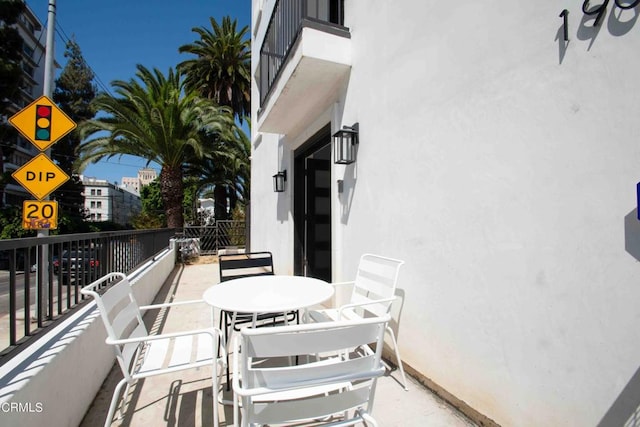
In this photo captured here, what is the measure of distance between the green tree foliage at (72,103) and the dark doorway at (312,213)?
23.3 metres

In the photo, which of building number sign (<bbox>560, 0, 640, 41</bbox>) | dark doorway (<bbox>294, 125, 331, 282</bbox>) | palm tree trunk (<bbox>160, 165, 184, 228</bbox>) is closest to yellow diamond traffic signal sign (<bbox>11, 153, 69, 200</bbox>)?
dark doorway (<bbox>294, 125, 331, 282</bbox>)

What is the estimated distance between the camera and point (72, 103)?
24.5m

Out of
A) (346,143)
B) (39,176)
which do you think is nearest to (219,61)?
(39,176)

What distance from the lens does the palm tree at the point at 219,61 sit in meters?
17.0

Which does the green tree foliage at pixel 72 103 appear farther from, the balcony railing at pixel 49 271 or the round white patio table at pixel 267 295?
the round white patio table at pixel 267 295

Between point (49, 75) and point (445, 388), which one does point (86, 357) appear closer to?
point (445, 388)

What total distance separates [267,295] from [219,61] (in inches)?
715

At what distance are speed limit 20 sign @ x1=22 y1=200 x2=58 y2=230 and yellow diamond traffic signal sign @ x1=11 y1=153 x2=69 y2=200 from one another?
0.51 ft

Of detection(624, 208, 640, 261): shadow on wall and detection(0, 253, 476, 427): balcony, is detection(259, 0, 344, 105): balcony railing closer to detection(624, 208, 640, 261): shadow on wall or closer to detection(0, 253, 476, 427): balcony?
detection(624, 208, 640, 261): shadow on wall

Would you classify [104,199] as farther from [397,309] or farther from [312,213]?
[397,309]

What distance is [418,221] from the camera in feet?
8.15

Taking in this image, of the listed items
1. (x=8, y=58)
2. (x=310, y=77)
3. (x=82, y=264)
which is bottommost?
(x=82, y=264)

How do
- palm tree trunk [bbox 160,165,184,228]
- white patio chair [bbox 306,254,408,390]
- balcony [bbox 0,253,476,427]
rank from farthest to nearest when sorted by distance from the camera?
1. palm tree trunk [bbox 160,165,184,228]
2. white patio chair [bbox 306,254,408,390]
3. balcony [bbox 0,253,476,427]

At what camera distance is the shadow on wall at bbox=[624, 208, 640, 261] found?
1268 millimetres
